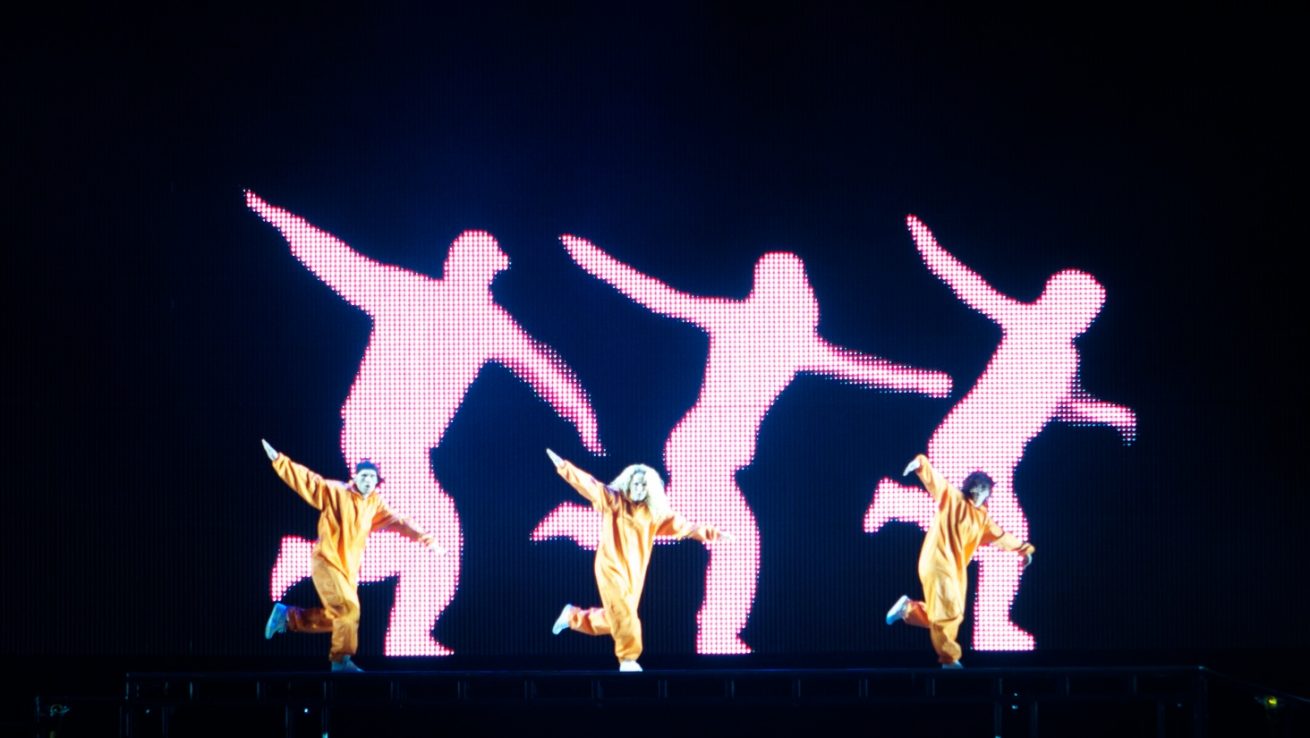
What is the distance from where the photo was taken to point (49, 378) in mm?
6734

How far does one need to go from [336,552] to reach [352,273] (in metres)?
1.39

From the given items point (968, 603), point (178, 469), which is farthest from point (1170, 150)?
point (178, 469)

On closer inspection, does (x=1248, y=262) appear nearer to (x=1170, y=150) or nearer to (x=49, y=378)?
(x=1170, y=150)

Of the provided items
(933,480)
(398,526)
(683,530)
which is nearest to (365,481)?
(398,526)

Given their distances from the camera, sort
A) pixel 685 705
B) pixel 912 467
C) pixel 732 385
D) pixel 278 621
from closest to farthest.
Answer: pixel 685 705 → pixel 278 621 → pixel 912 467 → pixel 732 385

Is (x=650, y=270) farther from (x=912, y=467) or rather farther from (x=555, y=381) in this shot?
(x=912, y=467)

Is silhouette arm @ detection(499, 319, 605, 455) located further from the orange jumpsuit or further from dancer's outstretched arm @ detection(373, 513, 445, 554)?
the orange jumpsuit

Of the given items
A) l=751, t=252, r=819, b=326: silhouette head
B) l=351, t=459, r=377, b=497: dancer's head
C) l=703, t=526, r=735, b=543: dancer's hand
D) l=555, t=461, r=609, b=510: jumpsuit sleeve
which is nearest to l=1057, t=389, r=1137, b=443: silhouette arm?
l=751, t=252, r=819, b=326: silhouette head

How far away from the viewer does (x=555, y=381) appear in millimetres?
6730

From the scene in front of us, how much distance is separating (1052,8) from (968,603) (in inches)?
121

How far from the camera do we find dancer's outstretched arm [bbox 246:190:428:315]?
266 inches

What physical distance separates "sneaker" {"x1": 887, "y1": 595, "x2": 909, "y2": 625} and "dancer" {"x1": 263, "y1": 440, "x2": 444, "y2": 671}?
2.56 meters

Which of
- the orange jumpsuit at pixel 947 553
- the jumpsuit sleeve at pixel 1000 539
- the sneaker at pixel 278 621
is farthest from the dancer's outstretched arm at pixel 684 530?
the sneaker at pixel 278 621

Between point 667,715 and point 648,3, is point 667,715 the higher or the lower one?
the lower one
